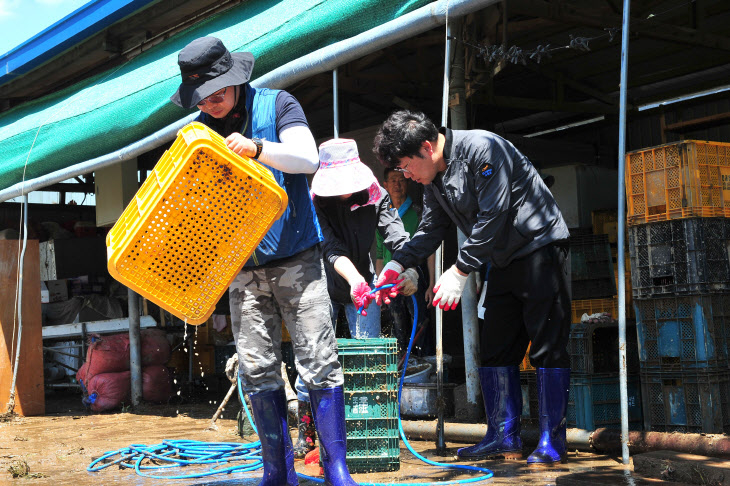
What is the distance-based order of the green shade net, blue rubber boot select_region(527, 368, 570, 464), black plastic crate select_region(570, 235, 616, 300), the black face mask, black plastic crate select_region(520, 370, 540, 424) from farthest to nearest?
black plastic crate select_region(570, 235, 616, 300) < black plastic crate select_region(520, 370, 540, 424) < the green shade net < the black face mask < blue rubber boot select_region(527, 368, 570, 464)

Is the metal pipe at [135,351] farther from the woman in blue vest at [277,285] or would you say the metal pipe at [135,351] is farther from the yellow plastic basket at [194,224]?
the yellow plastic basket at [194,224]

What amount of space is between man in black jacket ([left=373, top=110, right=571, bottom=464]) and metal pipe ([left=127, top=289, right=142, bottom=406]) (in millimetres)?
5388

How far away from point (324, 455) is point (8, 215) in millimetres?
15550

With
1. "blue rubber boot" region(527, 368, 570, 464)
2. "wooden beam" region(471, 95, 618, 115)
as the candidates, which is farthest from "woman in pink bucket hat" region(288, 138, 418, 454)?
"wooden beam" region(471, 95, 618, 115)

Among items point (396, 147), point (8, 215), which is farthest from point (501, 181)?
point (8, 215)

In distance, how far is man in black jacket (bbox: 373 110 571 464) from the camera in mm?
4074

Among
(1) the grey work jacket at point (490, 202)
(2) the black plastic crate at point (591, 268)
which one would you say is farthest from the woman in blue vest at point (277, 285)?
(2) the black plastic crate at point (591, 268)

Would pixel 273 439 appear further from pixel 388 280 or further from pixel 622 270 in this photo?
pixel 622 270

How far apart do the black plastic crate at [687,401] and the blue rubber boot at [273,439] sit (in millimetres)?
2311

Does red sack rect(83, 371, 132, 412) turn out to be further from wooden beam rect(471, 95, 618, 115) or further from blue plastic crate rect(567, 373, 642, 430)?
blue plastic crate rect(567, 373, 642, 430)

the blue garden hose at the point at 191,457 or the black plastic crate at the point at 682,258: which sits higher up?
the black plastic crate at the point at 682,258

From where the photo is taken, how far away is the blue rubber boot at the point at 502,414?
4.45 meters

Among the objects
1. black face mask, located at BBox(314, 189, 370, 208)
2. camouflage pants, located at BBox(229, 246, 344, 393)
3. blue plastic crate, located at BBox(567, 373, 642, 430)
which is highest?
black face mask, located at BBox(314, 189, 370, 208)

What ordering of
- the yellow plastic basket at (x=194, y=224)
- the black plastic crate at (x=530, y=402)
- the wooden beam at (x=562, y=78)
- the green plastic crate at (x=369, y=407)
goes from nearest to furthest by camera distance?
the yellow plastic basket at (x=194, y=224) < the green plastic crate at (x=369, y=407) < the black plastic crate at (x=530, y=402) < the wooden beam at (x=562, y=78)
